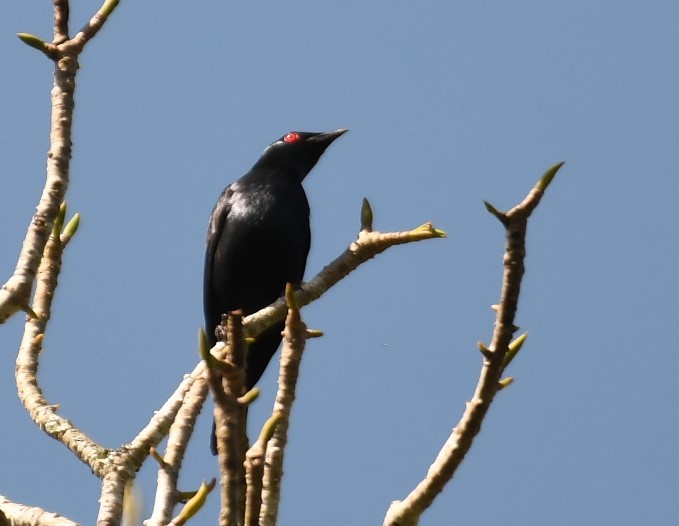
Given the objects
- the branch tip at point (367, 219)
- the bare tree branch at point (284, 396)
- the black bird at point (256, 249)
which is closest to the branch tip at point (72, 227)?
the branch tip at point (367, 219)

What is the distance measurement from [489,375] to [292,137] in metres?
6.76

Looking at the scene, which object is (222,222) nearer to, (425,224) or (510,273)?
(425,224)

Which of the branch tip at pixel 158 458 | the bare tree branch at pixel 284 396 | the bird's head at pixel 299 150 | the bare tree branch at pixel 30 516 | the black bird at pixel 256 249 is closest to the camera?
the bare tree branch at pixel 284 396

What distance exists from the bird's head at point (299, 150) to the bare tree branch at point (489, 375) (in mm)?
6189

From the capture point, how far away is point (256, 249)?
7.98 meters

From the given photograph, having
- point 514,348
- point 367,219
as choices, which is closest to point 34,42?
point 367,219

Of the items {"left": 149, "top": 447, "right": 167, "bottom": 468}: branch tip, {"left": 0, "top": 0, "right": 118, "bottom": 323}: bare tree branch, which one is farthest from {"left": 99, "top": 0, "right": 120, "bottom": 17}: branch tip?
{"left": 149, "top": 447, "right": 167, "bottom": 468}: branch tip

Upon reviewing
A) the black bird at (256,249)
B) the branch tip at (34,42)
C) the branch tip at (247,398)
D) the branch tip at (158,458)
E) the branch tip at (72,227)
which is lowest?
the branch tip at (247,398)

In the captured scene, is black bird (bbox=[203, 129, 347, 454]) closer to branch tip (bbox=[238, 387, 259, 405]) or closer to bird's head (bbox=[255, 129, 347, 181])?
bird's head (bbox=[255, 129, 347, 181])

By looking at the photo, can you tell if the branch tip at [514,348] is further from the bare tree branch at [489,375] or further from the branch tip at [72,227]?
the branch tip at [72,227]

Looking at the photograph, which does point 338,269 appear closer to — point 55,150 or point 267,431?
point 55,150

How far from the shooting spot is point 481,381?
106 inches

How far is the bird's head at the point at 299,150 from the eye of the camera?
8.93 m

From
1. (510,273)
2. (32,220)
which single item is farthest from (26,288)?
(510,273)
